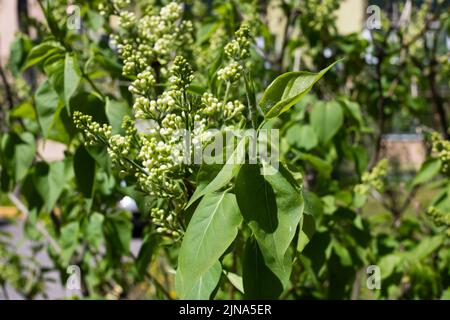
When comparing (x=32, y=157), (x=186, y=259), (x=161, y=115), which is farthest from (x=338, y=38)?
(x=186, y=259)

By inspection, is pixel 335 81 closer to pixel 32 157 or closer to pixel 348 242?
pixel 348 242

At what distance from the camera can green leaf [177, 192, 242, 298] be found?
1.19 metres

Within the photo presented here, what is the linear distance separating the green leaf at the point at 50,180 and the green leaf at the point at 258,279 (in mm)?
1184

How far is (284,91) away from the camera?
1.24 metres

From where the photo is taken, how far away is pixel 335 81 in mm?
3461

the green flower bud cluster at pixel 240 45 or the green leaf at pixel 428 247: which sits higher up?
the green flower bud cluster at pixel 240 45

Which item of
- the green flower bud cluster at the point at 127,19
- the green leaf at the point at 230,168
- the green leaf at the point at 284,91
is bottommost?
the green leaf at the point at 230,168

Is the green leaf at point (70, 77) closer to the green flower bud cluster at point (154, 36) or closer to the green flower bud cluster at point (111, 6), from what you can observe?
the green flower bud cluster at point (154, 36)

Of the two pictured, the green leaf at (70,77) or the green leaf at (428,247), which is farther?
the green leaf at (428,247)

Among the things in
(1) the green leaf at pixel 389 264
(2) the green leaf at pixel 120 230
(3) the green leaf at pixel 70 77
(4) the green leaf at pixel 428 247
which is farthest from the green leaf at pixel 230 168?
(4) the green leaf at pixel 428 247

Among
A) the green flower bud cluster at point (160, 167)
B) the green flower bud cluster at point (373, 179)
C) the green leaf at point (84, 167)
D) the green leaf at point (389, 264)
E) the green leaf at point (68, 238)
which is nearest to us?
the green flower bud cluster at point (160, 167)

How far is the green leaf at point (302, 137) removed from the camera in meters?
2.31

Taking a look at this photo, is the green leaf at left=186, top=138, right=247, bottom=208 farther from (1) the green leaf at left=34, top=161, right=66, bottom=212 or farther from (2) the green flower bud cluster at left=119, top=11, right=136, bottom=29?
(1) the green leaf at left=34, top=161, right=66, bottom=212

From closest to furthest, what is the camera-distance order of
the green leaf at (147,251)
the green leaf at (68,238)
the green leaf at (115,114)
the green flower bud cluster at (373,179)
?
the green leaf at (115,114) → the green leaf at (147,251) → the green flower bud cluster at (373,179) → the green leaf at (68,238)
